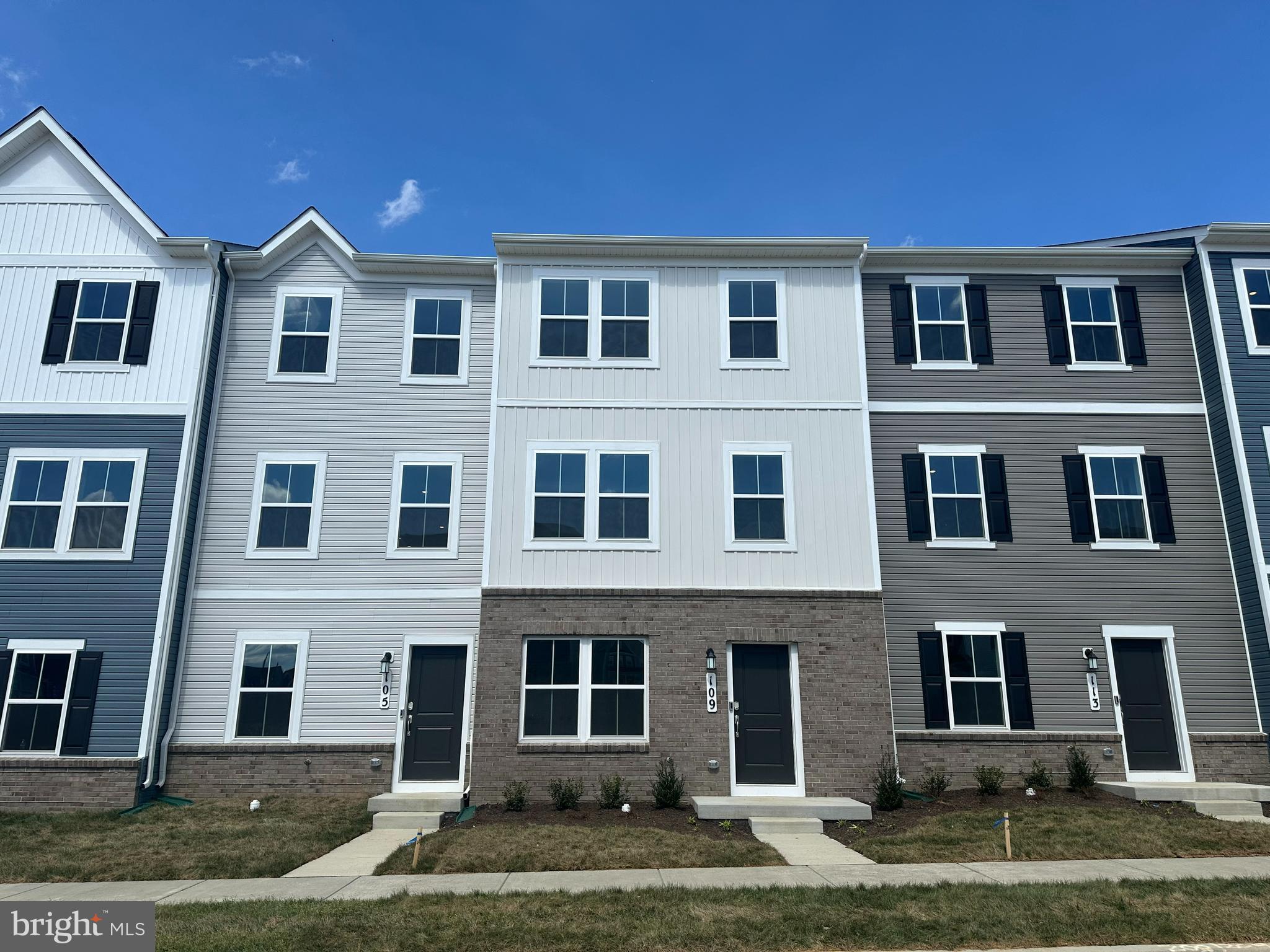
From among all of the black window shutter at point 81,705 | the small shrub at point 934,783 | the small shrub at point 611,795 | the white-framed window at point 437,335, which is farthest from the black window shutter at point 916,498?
the black window shutter at point 81,705

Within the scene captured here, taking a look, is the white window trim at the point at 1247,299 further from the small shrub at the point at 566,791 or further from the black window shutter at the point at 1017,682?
the small shrub at the point at 566,791

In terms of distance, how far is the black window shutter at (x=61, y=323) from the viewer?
578 inches

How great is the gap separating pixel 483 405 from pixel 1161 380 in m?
12.6

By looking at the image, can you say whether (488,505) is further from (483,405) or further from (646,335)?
Result: (646,335)

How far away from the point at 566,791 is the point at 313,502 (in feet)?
22.1

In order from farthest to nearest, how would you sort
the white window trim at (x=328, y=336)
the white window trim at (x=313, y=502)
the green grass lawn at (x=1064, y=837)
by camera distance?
1. the white window trim at (x=328, y=336)
2. the white window trim at (x=313, y=502)
3. the green grass lawn at (x=1064, y=837)

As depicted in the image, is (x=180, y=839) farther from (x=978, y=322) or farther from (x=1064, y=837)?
(x=978, y=322)

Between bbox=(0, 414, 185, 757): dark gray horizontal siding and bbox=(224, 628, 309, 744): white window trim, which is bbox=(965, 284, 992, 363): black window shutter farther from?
bbox=(0, 414, 185, 757): dark gray horizontal siding

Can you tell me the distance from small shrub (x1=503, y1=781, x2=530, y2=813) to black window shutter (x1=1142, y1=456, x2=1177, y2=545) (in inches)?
461

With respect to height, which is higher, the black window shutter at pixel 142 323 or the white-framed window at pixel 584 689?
the black window shutter at pixel 142 323

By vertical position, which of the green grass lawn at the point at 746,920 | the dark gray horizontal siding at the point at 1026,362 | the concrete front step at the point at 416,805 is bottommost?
the green grass lawn at the point at 746,920

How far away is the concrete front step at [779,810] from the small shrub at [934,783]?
191 centimetres

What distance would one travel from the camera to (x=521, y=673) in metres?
13.3

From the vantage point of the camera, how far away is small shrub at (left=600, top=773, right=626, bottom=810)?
12.5m
